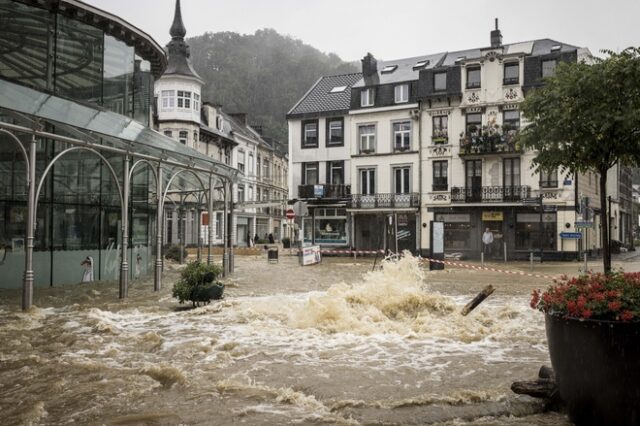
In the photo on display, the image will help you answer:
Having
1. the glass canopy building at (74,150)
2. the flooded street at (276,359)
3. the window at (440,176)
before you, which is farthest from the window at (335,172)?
the flooded street at (276,359)

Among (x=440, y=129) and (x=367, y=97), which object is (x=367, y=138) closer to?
(x=367, y=97)

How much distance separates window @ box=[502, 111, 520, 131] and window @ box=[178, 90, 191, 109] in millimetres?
25788

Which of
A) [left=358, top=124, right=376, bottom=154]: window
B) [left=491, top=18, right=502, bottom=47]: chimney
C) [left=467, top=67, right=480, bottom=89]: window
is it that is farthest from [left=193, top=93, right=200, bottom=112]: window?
[left=491, top=18, right=502, bottom=47]: chimney

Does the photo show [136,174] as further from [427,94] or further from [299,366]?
[427,94]

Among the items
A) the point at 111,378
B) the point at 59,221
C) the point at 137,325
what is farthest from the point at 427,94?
the point at 111,378

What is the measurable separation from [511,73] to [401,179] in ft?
33.9

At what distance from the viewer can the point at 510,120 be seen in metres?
35.4

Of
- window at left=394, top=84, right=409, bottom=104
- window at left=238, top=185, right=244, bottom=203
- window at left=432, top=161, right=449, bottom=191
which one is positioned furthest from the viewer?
window at left=238, top=185, right=244, bottom=203

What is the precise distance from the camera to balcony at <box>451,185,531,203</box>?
34.7 meters

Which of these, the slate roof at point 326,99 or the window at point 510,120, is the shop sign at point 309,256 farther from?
the window at point 510,120

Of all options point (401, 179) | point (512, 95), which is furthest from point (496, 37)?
point (401, 179)

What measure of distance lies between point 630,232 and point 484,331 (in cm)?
5143

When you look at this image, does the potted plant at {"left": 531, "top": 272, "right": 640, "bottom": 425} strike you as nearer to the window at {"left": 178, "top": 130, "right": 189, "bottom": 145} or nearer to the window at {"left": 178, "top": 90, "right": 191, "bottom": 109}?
the window at {"left": 178, "top": 130, "right": 189, "bottom": 145}

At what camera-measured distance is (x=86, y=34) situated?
18.5 metres
